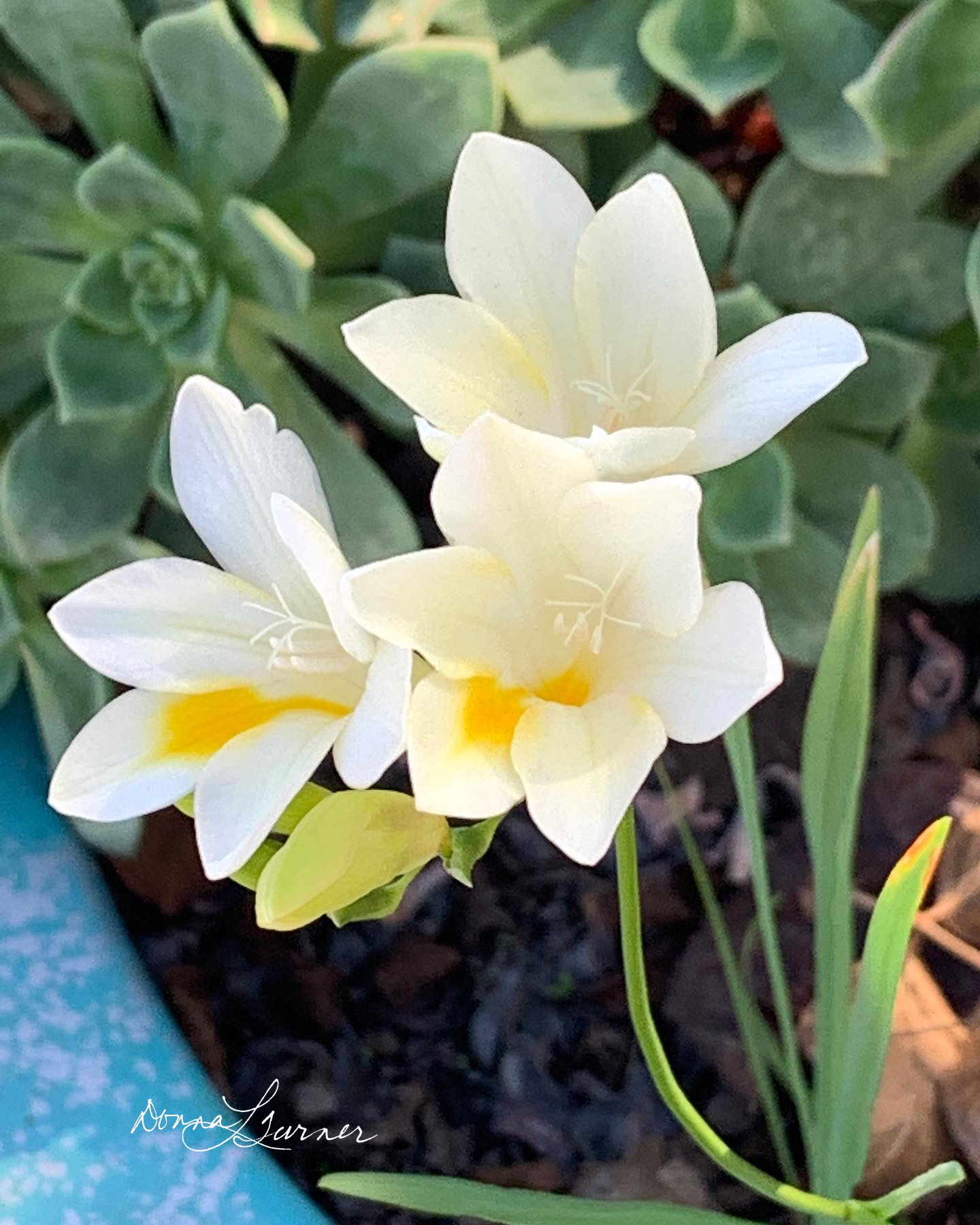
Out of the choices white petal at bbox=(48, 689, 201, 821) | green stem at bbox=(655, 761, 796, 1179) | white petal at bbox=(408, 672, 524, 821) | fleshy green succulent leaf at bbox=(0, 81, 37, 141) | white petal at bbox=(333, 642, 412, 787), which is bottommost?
green stem at bbox=(655, 761, 796, 1179)

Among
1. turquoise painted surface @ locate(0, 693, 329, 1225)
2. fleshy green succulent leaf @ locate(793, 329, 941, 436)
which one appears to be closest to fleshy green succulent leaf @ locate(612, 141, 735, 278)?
fleshy green succulent leaf @ locate(793, 329, 941, 436)

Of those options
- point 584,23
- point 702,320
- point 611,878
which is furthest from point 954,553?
point 702,320

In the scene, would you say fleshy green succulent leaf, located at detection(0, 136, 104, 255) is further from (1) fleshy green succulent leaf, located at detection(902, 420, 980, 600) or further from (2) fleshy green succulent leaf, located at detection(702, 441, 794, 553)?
(1) fleshy green succulent leaf, located at detection(902, 420, 980, 600)

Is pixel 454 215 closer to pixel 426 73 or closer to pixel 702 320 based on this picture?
pixel 702 320

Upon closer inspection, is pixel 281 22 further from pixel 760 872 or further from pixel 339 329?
pixel 760 872
